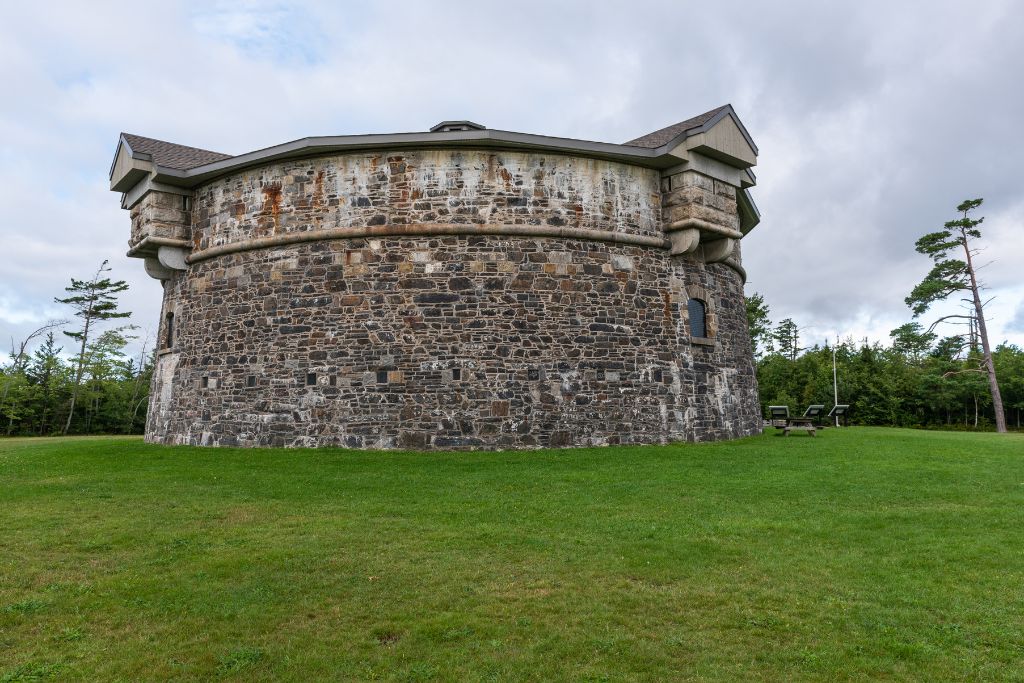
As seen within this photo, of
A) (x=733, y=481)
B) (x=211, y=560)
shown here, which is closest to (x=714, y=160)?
(x=733, y=481)

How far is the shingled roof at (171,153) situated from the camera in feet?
56.2

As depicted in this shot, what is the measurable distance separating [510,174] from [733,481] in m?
8.30

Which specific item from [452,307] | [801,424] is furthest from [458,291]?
[801,424]

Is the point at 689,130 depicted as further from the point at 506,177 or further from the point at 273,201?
the point at 273,201

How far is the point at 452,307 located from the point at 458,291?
379 millimetres

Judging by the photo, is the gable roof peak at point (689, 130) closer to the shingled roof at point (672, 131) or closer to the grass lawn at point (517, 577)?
the shingled roof at point (672, 131)

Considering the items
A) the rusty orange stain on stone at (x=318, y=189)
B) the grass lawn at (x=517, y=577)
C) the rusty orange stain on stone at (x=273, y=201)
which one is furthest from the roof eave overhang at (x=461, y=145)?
the grass lawn at (x=517, y=577)

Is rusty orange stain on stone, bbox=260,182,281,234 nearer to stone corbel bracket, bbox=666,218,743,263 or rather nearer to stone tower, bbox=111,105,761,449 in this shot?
stone tower, bbox=111,105,761,449

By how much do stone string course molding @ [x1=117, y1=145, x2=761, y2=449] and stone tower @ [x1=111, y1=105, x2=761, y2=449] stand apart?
1.7 inches

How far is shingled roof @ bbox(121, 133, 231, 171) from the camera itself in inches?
675

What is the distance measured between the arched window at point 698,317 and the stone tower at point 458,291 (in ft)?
0.70

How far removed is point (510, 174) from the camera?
1502 centimetres

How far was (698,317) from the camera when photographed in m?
17.0

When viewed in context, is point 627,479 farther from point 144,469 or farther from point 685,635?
point 144,469
